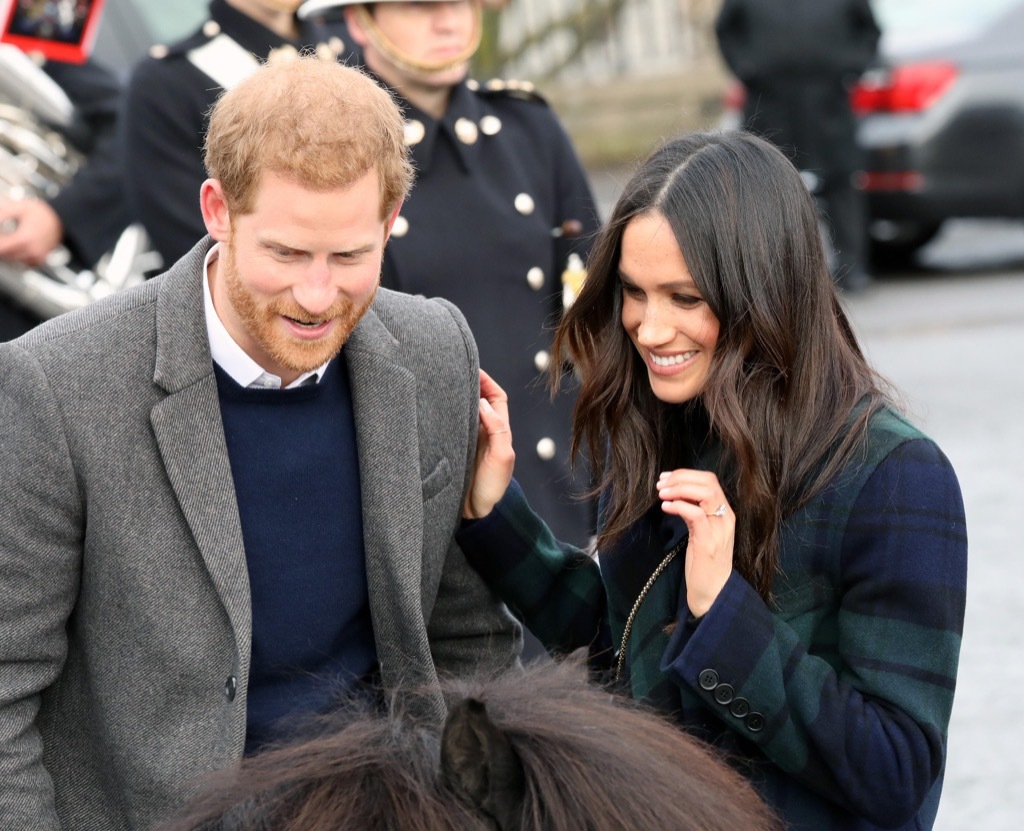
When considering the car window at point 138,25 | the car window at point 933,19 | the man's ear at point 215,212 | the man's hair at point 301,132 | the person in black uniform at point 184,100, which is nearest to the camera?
the man's hair at point 301,132

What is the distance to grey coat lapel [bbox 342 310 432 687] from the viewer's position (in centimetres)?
248

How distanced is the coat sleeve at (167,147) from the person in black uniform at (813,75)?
5771mm

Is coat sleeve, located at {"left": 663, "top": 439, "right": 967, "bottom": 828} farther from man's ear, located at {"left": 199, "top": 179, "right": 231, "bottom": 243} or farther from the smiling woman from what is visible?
man's ear, located at {"left": 199, "top": 179, "right": 231, "bottom": 243}

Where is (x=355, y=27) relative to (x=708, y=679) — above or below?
above

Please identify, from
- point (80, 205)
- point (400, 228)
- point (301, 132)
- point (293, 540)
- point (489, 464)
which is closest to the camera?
point (301, 132)

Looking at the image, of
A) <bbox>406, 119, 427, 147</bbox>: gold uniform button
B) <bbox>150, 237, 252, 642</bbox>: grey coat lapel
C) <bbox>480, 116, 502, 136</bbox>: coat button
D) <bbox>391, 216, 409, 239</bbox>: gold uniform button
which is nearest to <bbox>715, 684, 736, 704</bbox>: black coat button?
<bbox>150, 237, 252, 642</bbox>: grey coat lapel

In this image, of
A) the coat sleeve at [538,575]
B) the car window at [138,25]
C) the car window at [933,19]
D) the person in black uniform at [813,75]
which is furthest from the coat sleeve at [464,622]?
the car window at [933,19]

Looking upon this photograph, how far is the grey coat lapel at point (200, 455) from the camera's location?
2.33 metres

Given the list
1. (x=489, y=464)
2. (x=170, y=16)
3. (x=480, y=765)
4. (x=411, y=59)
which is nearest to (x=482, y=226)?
(x=411, y=59)

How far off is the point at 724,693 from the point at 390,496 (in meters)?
0.57

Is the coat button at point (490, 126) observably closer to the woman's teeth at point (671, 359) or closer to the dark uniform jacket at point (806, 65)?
the woman's teeth at point (671, 359)

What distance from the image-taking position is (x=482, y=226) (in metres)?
3.61

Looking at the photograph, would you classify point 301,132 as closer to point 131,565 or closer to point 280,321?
point 280,321

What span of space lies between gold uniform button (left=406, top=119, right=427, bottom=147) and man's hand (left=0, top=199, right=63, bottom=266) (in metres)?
1.32
